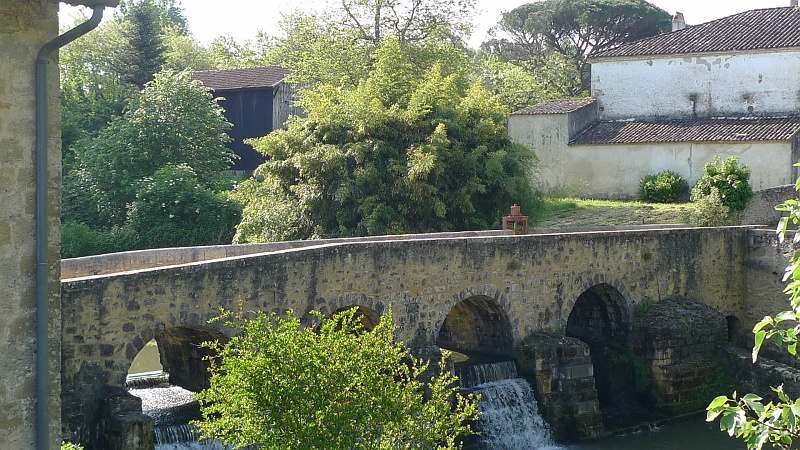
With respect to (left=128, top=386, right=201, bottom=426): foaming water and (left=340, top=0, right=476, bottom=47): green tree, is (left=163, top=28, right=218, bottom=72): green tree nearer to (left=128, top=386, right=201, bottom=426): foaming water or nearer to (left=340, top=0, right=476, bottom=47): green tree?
(left=340, top=0, right=476, bottom=47): green tree

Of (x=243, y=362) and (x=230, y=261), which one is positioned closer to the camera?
(x=243, y=362)

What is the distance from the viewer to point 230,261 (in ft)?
49.8

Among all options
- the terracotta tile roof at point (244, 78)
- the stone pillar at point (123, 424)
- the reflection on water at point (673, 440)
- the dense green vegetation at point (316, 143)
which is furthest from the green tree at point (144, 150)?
the stone pillar at point (123, 424)

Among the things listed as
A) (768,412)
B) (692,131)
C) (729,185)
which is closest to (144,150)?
(692,131)

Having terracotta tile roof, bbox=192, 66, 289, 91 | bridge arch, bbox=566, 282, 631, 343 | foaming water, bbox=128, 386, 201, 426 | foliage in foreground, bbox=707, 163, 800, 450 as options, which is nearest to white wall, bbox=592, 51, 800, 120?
terracotta tile roof, bbox=192, 66, 289, 91

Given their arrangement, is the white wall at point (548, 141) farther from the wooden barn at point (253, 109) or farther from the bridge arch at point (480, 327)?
the bridge arch at point (480, 327)

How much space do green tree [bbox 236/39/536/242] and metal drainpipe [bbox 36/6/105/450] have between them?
1786 centimetres

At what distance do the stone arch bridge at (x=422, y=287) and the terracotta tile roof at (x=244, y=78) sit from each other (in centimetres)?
2083

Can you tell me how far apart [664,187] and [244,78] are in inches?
702

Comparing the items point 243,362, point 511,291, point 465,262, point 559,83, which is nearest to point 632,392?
point 511,291

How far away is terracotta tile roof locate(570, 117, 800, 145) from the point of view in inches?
1287

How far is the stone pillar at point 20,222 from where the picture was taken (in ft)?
23.7

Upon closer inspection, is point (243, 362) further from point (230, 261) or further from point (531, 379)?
point (531, 379)

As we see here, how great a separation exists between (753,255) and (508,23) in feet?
117
